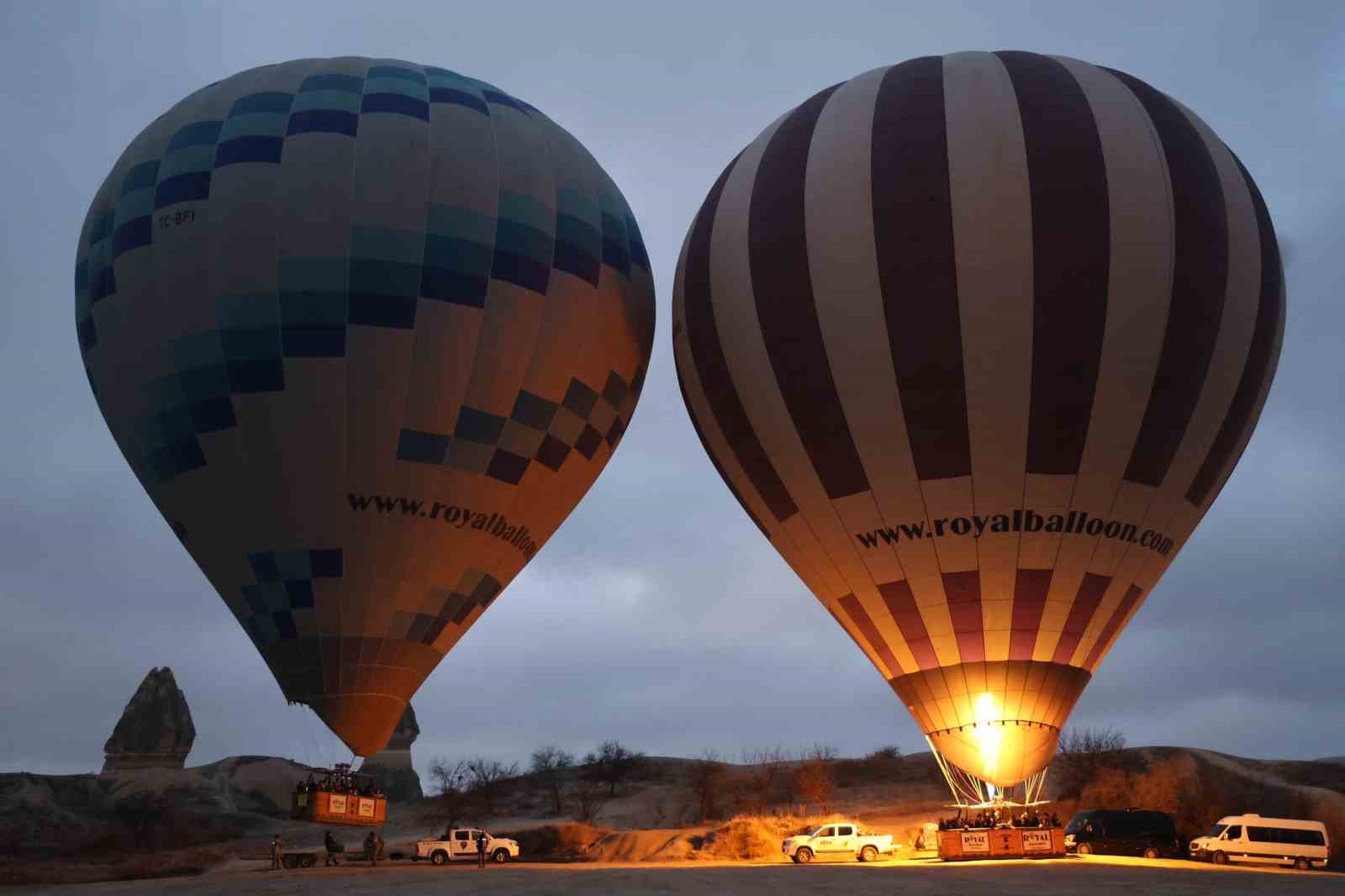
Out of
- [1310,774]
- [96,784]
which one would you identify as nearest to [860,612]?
[1310,774]

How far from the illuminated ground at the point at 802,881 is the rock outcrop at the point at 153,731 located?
51967 mm

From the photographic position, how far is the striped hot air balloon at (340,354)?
16.5 metres

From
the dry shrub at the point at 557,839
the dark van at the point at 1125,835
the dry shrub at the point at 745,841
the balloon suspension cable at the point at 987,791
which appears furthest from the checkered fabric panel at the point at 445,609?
the dark van at the point at 1125,835

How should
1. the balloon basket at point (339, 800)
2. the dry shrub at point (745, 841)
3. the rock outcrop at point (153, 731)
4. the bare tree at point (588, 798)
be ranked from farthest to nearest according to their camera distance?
the rock outcrop at point (153, 731)
the bare tree at point (588, 798)
the dry shrub at point (745, 841)
the balloon basket at point (339, 800)

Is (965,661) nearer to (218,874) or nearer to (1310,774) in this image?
(218,874)

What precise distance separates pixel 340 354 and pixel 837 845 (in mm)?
11237

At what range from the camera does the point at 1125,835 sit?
21797mm

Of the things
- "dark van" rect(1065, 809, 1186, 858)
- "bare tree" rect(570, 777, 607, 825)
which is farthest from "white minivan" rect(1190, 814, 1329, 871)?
"bare tree" rect(570, 777, 607, 825)

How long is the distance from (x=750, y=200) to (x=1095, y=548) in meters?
6.91

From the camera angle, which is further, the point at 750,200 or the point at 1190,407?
the point at 750,200

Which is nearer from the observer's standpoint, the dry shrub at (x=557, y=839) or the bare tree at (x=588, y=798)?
the dry shrub at (x=557, y=839)

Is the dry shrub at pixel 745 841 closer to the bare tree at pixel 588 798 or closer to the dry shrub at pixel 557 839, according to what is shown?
the dry shrub at pixel 557 839

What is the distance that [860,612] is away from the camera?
632 inches

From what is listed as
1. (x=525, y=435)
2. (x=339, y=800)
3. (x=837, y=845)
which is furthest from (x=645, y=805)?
(x=525, y=435)
